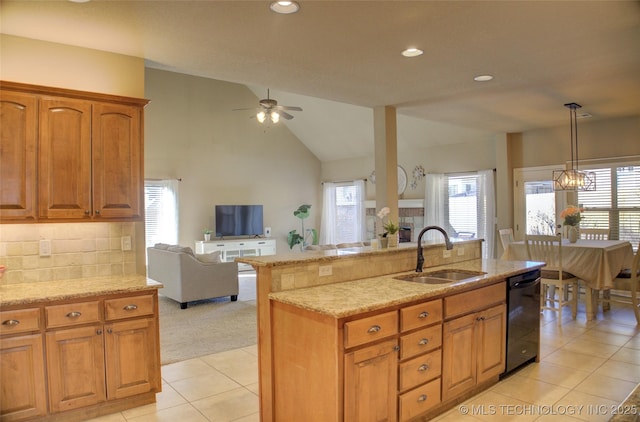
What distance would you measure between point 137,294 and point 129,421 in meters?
0.85

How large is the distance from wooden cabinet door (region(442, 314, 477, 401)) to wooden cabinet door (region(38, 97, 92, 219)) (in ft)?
8.78

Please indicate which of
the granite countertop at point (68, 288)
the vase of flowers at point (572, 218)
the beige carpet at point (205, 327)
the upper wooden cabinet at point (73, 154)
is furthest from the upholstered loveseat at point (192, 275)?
the vase of flowers at point (572, 218)

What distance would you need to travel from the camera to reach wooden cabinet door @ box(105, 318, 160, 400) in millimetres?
2928

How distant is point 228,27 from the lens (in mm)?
2914

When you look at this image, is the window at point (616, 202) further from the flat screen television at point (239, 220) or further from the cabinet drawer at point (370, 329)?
the flat screen television at point (239, 220)

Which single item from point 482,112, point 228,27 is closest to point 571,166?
point 482,112

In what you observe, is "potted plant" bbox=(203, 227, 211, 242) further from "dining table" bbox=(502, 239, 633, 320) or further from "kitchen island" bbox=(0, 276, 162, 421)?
"dining table" bbox=(502, 239, 633, 320)

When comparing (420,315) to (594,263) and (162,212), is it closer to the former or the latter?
(594,263)

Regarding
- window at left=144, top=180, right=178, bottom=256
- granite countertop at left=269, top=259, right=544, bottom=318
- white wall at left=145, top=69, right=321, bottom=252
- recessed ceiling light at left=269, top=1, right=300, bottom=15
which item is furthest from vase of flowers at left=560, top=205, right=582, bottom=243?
window at left=144, top=180, right=178, bottom=256

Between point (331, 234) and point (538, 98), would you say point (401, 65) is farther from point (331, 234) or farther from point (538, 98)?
point (331, 234)

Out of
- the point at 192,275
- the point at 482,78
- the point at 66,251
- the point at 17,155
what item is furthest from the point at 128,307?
the point at 482,78

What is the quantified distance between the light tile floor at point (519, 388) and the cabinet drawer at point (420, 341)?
595 millimetres

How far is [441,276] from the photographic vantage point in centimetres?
357

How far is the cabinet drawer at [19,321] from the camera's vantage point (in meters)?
2.57
